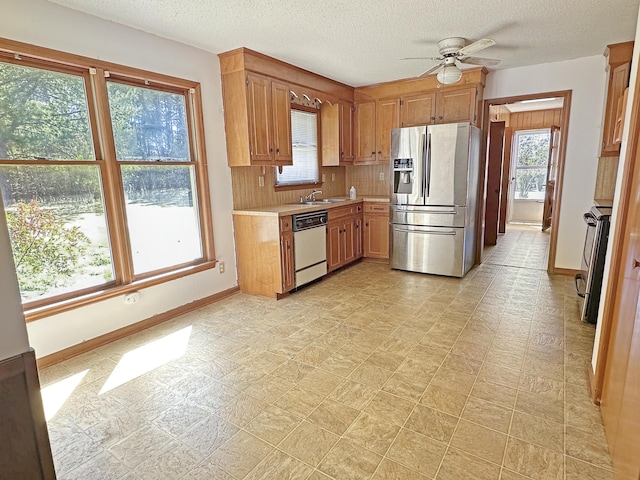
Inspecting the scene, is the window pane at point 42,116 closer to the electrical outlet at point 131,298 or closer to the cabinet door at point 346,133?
the electrical outlet at point 131,298

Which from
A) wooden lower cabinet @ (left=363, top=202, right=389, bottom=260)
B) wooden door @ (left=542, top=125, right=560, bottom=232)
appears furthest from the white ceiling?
wooden door @ (left=542, top=125, right=560, bottom=232)

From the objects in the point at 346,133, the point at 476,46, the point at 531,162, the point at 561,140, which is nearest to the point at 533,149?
the point at 531,162

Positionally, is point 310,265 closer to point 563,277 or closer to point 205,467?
point 205,467

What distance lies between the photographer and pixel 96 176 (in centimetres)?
281

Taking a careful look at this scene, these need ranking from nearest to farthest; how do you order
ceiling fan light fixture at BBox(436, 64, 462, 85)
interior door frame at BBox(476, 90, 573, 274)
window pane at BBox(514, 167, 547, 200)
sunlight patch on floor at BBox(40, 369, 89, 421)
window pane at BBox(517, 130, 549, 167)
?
sunlight patch on floor at BBox(40, 369, 89, 421) < ceiling fan light fixture at BBox(436, 64, 462, 85) < interior door frame at BBox(476, 90, 573, 274) < window pane at BBox(517, 130, 549, 167) < window pane at BBox(514, 167, 547, 200)

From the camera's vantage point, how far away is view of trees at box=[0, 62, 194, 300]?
2.37 m

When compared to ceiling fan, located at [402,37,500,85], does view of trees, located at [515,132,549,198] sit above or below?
below

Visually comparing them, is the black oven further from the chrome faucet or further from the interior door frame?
the chrome faucet

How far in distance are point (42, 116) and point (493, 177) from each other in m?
6.10

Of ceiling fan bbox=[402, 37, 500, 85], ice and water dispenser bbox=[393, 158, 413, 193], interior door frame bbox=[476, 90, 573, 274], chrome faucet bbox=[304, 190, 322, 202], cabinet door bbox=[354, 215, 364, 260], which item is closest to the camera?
ceiling fan bbox=[402, 37, 500, 85]

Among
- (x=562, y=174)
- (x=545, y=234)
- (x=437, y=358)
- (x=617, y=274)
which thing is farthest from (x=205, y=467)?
(x=545, y=234)

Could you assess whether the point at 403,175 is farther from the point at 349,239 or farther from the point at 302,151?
the point at 302,151

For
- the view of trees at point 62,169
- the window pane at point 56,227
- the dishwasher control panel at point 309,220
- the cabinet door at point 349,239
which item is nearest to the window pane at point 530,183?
the cabinet door at point 349,239

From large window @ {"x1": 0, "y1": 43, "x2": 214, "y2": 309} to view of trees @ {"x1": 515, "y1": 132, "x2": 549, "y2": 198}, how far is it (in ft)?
25.1
